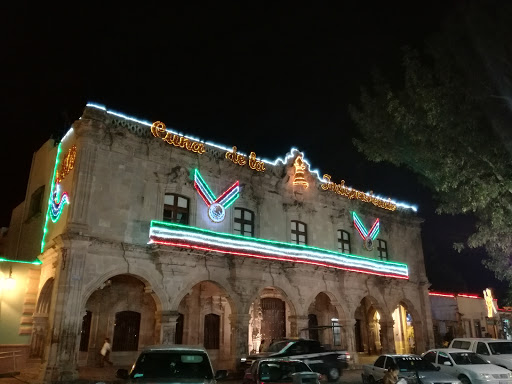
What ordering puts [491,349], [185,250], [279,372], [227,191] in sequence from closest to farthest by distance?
[279,372] < [491,349] < [185,250] < [227,191]

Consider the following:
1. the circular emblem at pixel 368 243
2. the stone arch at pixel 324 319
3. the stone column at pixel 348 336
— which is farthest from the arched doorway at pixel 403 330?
the stone column at pixel 348 336

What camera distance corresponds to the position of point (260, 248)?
20.6m

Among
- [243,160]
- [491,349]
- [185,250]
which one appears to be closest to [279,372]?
[185,250]

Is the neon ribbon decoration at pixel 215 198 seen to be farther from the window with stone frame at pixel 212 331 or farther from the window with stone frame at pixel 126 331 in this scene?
the window with stone frame at pixel 126 331

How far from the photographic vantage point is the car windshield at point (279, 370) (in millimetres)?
10883

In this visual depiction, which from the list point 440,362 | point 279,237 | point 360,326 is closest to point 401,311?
point 360,326

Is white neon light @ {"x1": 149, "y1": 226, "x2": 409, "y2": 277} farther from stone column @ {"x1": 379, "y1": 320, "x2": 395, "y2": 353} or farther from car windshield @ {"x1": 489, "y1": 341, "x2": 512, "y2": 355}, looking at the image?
car windshield @ {"x1": 489, "y1": 341, "x2": 512, "y2": 355}

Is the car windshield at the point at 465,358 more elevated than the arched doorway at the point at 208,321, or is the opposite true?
the arched doorway at the point at 208,321

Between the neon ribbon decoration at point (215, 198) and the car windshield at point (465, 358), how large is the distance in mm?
11651

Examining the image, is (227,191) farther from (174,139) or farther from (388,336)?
(388,336)

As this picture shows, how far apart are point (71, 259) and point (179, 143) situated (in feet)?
24.1

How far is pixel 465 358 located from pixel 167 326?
38.1ft

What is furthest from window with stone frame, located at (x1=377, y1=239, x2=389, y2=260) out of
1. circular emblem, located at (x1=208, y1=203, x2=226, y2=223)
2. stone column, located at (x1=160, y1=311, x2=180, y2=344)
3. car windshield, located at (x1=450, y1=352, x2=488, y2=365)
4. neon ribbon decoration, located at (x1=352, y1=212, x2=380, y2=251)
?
stone column, located at (x1=160, y1=311, x2=180, y2=344)

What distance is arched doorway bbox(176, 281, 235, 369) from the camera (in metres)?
21.2
